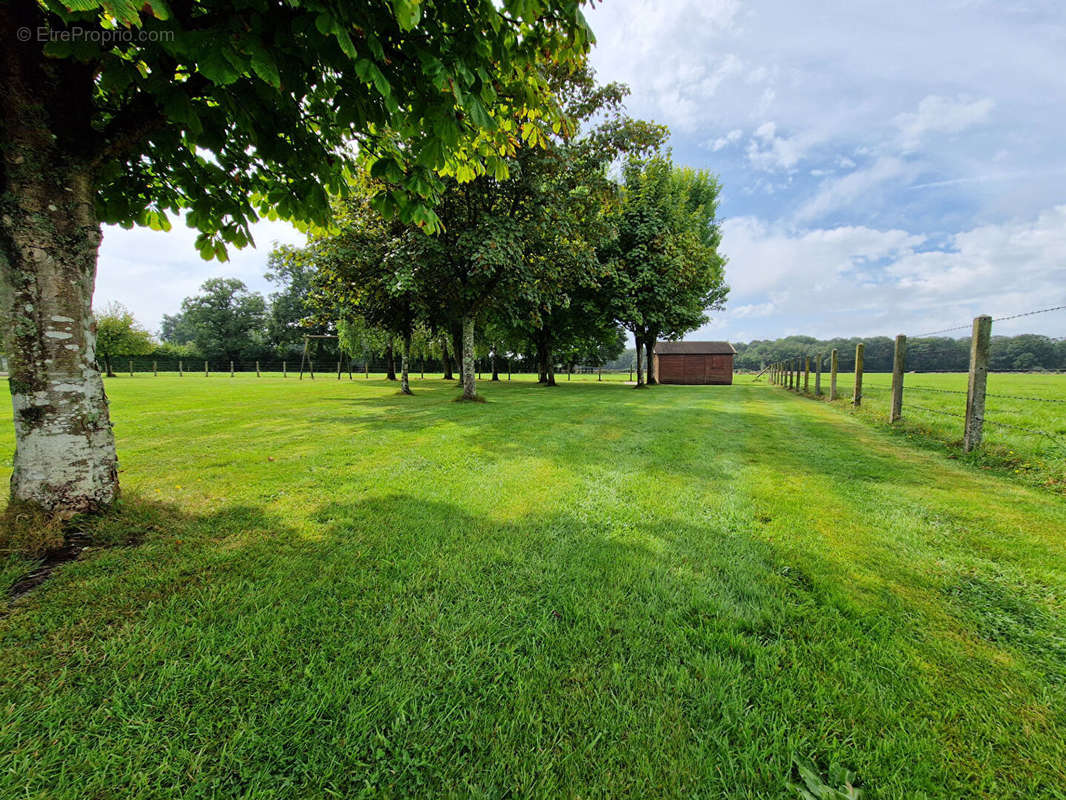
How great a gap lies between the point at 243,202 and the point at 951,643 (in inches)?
265

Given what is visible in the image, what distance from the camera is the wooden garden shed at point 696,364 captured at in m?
39.2

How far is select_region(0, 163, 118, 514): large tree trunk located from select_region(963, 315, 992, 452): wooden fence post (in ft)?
33.1

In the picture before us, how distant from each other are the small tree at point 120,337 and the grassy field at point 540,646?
43648mm

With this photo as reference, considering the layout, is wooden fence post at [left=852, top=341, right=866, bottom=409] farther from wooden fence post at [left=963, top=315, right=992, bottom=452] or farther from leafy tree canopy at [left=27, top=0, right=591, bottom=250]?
leafy tree canopy at [left=27, top=0, right=591, bottom=250]

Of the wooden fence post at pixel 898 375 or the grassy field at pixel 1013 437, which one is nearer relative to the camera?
the grassy field at pixel 1013 437

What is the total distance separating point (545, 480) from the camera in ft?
15.9

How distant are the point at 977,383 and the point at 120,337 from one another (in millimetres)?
50623

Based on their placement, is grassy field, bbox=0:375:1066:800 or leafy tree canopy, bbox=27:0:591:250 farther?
leafy tree canopy, bbox=27:0:591:250

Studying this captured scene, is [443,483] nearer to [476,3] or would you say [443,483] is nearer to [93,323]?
[93,323]

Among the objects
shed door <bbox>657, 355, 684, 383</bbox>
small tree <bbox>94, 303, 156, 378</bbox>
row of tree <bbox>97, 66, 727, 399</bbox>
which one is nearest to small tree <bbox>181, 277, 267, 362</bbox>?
small tree <bbox>94, 303, 156, 378</bbox>

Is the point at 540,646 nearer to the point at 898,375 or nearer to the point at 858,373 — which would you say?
the point at 898,375

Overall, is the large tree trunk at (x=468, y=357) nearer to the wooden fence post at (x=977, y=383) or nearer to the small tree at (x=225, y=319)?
the wooden fence post at (x=977, y=383)

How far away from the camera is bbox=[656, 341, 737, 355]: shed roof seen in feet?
130

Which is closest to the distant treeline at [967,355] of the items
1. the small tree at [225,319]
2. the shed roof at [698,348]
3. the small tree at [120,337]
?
the shed roof at [698,348]
